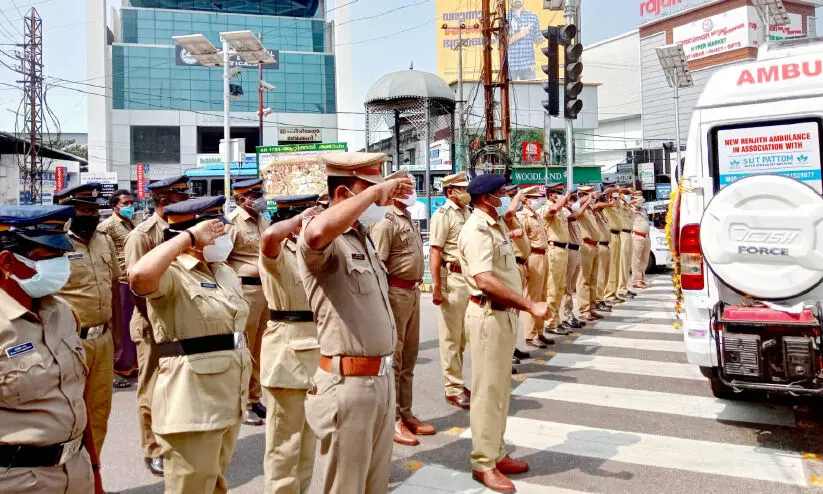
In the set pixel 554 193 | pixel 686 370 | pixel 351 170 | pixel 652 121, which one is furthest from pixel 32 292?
pixel 652 121

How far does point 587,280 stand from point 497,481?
6429 mm

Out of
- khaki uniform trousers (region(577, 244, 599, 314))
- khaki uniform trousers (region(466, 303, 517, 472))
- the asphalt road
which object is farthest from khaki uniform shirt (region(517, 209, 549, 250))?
khaki uniform trousers (region(466, 303, 517, 472))

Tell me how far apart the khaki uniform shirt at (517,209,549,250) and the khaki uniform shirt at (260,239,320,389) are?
4.92 m

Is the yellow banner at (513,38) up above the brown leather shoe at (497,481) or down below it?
above

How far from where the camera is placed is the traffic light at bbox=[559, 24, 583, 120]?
34.7 ft

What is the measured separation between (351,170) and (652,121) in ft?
241

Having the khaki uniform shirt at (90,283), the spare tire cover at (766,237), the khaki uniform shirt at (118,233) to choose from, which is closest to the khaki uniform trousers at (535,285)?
the spare tire cover at (766,237)

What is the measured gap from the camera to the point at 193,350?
288 cm

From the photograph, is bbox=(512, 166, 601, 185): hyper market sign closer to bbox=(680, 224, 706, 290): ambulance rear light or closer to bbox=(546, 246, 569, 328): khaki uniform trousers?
bbox=(546, 246, 569, 328): khaki uniform trousers

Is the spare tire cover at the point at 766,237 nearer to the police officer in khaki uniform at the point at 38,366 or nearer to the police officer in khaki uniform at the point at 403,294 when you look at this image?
the police officer in khaki uniform at the point at 403,294

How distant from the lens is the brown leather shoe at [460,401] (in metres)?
5.75

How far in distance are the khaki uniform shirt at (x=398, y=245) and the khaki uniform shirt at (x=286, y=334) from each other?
39.9 inches

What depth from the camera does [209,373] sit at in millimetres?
2879

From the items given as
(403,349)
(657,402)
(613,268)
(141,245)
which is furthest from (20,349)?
(613,268)
